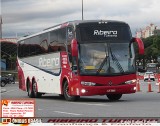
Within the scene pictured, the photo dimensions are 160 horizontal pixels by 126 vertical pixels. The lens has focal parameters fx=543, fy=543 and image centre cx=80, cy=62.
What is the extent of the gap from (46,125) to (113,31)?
37.2ft

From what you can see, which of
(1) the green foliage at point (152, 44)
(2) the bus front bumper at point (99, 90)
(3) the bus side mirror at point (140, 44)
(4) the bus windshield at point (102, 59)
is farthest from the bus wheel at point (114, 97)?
(1) the green foliage at point (152, 44)

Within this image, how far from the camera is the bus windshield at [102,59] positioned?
20938mm

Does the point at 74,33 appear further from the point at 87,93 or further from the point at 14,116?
the point at 14,116

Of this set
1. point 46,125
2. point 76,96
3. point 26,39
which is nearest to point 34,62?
point 26,39

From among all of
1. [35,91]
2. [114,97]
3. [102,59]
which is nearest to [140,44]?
[102,59]

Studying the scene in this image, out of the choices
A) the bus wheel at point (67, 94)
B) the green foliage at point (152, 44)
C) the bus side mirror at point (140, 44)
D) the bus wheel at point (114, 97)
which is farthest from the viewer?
the green foliage at point (152, 44)

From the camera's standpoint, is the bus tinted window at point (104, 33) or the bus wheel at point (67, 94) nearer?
the bus tinted window at point (104, 33)

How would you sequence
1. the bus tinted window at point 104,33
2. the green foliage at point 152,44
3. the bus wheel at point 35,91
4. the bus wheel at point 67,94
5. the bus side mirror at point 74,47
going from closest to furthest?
the bus side mirror at point 74,47 < the bus tinted window at point 104,33 < the bus wheel at point 67,94 < the bus wheel at point 35,91 < the green foliage at point 152,44

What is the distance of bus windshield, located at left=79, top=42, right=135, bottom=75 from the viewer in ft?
68.7

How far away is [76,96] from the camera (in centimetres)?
2239

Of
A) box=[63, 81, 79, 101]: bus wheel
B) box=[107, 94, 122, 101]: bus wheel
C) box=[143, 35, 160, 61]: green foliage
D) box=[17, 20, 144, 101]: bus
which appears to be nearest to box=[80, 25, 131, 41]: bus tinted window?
box=[17, 20, 144, 101]: bus

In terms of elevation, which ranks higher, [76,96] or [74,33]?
[74,33]

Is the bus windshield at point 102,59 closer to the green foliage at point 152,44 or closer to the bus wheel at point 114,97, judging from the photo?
the bus wheel at point 114,97

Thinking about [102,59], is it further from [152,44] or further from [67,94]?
[152,44]
